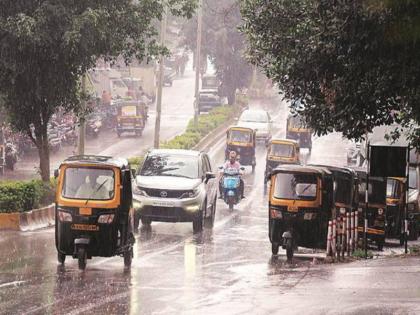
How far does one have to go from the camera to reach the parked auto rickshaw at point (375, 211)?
28219mm

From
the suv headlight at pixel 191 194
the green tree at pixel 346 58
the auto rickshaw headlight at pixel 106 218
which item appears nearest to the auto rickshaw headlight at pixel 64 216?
the auto rickshaw headlight at pixel 106 218

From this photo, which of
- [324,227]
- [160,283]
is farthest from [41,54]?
[160,283]

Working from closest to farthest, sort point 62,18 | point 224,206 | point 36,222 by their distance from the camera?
1. point 62,18
2. point 36,222
3. point 224,206

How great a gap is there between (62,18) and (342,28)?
12.7m

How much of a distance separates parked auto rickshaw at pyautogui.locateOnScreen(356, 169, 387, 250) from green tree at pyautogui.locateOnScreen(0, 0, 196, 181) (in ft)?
23.0

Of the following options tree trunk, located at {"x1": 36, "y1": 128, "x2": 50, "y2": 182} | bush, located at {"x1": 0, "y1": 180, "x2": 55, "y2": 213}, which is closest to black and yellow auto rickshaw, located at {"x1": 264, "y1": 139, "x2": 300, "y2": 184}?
tree trunk, located at {"x1": 36, "y1": 128, "x2": 50, "y2": 182}

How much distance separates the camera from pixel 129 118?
61031mm

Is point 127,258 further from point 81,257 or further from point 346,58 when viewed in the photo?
point 346,58

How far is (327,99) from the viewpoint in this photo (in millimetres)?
16469

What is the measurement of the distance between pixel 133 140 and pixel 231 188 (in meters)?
25.5

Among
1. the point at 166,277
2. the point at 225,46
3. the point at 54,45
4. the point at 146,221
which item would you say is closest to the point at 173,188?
the point at 146,221

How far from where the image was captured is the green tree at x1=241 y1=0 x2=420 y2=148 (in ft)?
44.5

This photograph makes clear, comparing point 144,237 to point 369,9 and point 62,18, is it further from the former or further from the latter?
point 369,9

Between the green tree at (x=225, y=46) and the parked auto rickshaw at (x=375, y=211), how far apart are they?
43844mm
